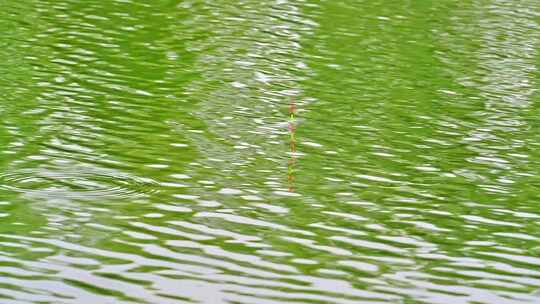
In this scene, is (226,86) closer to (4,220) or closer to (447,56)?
(447,56)

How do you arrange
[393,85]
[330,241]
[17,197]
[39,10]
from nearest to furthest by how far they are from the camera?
[330,241], [17,197], [393,85], [39,10]

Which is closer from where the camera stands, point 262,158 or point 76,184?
point 76,184

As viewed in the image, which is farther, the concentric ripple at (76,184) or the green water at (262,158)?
the concentric ripple at (76,184)

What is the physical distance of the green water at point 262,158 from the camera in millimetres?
15156

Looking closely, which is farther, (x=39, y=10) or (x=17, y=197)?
(x=39, y=10)

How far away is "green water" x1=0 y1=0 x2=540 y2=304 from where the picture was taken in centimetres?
1516

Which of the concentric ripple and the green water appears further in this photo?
the concentric ripple

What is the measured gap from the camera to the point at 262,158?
20859mm

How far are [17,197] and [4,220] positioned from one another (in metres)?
1.08

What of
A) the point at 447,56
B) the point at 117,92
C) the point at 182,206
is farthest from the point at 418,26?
the point at 182,206

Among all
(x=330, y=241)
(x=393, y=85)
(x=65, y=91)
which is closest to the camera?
(x=330, y=241)

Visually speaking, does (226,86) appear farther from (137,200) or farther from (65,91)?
(137,200)

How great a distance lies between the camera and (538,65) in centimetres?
3048

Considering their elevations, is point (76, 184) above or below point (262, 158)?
above
